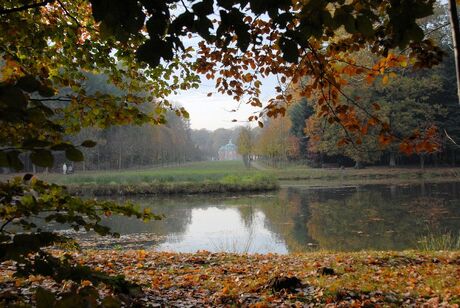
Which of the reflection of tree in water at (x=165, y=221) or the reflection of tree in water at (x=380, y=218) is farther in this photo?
the reflection of tree in water at (x=165, y=221)

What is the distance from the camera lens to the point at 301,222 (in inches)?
609

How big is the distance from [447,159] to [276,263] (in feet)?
149

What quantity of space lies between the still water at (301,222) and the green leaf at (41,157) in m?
9.69

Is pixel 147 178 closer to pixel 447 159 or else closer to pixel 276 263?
pixel 276 263

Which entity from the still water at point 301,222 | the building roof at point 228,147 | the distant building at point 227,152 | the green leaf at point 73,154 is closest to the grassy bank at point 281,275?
the green leaf at point 73,154

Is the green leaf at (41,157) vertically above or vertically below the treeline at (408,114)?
below

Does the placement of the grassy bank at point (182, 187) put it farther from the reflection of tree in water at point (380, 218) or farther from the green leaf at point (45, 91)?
the green leaf at point (45, 91)

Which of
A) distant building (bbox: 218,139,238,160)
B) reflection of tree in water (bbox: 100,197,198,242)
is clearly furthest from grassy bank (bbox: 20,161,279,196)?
distant building (bbox: 218,139,238,160)

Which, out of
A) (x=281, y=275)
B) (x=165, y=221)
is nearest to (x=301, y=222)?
(x=165, y=221)

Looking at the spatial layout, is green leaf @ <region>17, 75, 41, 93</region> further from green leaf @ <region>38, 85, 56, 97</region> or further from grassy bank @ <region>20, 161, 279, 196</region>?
grassy bank @ <region>20, 161, 279, 196</region>

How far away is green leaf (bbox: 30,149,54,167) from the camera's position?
53.6 inches

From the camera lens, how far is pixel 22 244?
67.0 inches

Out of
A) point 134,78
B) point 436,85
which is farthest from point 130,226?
point 436,85

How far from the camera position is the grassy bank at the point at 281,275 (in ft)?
14.8
